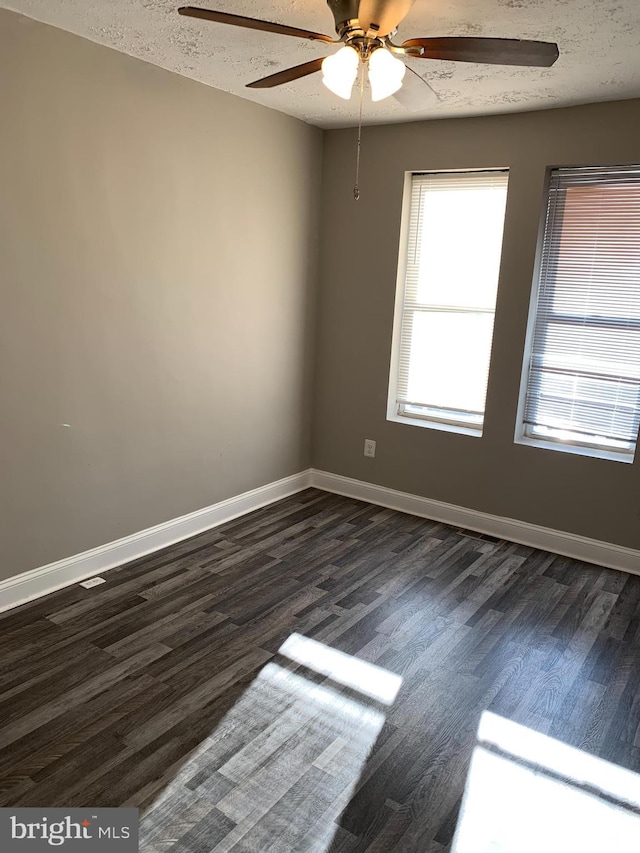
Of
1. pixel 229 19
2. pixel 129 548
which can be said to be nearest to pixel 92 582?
pixel 129 548

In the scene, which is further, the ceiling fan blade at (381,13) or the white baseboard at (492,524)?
the white baseboard at (492,524)

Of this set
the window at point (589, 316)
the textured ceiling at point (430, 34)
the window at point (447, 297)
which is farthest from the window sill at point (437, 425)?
the textured ceiling at point (430, 34)

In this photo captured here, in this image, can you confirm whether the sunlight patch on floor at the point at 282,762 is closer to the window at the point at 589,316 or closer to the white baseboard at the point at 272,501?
the white baseboard at the point at 272,501

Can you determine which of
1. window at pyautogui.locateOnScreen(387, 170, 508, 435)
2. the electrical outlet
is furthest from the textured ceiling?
the electrical outlet

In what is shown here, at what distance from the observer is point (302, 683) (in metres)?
2.52

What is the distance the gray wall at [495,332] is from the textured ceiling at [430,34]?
0.24m

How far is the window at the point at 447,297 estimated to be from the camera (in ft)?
13.2

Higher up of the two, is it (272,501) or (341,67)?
(341,67)

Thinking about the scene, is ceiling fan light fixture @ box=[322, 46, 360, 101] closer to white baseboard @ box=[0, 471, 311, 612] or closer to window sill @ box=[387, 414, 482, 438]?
white baseboard @ box=[0, 471, 311, 612]

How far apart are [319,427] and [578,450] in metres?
1.85

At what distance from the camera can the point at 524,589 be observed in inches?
134

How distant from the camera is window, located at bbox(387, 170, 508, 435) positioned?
4012 mm

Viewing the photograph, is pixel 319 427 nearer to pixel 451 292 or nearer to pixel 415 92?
pixel 451 292

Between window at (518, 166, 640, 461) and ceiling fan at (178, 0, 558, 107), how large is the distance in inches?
73.3
